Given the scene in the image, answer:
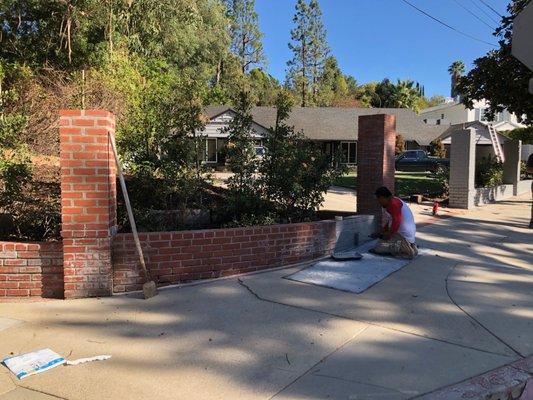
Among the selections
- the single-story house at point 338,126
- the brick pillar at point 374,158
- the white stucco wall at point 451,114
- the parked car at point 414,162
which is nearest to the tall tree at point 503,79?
the brick pillar at point 374,158

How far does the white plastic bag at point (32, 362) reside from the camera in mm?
3652

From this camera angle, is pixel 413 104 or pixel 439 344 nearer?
A: pixel 439 344

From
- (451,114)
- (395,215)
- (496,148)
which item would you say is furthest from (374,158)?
(451,114)

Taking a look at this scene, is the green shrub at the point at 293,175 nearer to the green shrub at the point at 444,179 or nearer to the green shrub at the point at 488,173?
the green shrub at the point at 444,179

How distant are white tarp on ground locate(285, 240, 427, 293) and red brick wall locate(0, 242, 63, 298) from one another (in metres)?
2.62

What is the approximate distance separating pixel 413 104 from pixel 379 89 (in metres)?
8.27

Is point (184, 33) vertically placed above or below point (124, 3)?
above

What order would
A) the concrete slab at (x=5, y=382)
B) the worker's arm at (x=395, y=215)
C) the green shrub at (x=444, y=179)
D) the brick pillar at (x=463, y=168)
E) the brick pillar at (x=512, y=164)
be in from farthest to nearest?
the brick pillar at (x=512, y=164) → the green shrub at (x=444, y=179) → the brick pillar at (x=463, y=168) → the worker's arm at (x=395, y=215) → the concrete slab at (x=5, y=382)

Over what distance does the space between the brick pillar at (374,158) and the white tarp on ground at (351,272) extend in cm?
156

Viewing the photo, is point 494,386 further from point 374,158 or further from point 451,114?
point 451,114

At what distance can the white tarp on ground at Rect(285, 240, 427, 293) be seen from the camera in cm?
591

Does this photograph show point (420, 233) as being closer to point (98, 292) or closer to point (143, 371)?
point (98, 292)

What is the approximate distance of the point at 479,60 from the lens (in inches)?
585

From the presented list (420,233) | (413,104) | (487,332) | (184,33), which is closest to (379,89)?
(413,104)
